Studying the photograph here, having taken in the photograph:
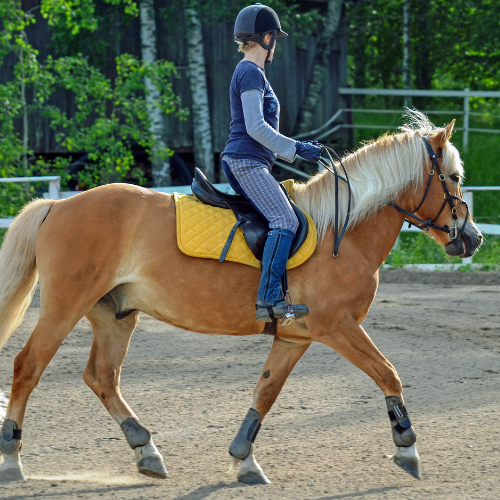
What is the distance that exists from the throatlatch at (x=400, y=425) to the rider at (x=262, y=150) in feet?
2.30

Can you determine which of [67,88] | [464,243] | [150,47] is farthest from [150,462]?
[150,47]

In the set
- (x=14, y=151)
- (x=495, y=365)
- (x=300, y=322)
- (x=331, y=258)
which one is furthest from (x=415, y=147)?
(x=14, y=151)

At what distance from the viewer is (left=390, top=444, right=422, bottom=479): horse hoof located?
3.73 meters

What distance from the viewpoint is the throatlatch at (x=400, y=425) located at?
373cm

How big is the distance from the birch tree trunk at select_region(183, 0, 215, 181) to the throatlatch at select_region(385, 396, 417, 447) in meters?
10.7

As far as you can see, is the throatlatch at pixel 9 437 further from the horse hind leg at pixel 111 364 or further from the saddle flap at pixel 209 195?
the saddle flap at pixel 209 195

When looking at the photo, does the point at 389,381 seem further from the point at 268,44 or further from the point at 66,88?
the point at 66,88

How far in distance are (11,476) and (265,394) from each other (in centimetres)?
150

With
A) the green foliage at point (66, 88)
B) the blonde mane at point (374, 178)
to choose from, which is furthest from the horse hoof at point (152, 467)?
the green foliage at point (66, 88)

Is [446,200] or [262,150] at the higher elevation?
[262,150]

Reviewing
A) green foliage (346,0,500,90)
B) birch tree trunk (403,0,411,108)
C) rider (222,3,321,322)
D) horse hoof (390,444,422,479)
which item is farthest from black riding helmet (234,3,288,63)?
birch tree trunk (403,0,411,108)

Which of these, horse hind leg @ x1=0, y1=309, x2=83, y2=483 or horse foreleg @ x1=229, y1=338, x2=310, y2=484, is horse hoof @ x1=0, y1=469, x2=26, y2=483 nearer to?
horse hind leg @ x1=0, y1=309, x2=83, y2=483

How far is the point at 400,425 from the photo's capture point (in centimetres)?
374

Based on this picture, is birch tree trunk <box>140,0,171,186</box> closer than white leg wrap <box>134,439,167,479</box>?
No
